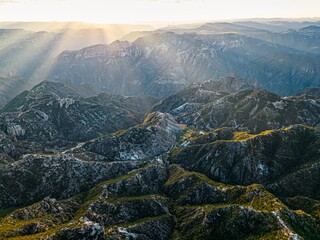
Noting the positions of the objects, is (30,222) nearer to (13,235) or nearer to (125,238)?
(13,235)

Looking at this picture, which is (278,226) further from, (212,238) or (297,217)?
(212,238)

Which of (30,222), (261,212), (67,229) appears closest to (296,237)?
(261,212)

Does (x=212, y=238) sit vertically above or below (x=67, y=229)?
below

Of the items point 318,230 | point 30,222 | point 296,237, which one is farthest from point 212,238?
point 30,222

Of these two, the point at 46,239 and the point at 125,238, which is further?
the point at 125,238

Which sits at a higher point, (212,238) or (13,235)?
(13,235)

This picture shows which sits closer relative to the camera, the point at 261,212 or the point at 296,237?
the point at 296,237

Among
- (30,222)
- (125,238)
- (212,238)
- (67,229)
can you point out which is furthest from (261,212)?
(30,222)

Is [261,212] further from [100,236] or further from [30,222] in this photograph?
[30,222]
